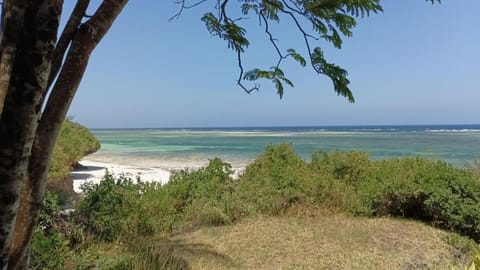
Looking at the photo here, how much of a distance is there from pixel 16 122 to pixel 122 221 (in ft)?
16.5

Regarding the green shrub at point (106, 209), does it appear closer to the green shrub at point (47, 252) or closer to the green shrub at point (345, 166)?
the green shrub at point (47, 252)

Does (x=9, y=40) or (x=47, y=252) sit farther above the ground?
(x=9, y=40)

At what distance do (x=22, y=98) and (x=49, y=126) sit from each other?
0.44 meters

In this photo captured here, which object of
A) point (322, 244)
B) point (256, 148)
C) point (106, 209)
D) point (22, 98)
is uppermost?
point (22, 98)

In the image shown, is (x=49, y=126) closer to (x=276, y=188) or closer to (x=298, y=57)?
(x=298, y=57)

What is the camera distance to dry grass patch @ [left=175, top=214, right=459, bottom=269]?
5285 mm

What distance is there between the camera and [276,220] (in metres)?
7.21

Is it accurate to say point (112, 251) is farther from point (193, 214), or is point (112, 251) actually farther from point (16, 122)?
point (16, 122)

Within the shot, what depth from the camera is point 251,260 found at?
5.36 meters

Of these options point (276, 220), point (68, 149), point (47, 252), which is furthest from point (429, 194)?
point (68, 149)

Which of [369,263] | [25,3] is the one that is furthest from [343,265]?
[25,3]

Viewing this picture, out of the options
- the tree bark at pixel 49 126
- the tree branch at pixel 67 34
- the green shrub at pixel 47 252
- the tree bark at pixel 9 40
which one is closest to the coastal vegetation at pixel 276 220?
the green shrub at pixel 47 252

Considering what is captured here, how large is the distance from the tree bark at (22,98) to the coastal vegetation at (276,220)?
8.33ft

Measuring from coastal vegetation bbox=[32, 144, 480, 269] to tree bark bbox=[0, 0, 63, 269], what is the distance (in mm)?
2540
